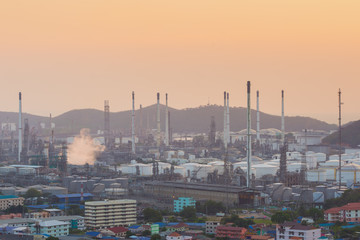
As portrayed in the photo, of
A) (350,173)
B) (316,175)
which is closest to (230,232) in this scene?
(350,173)

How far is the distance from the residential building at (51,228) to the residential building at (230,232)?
273 cm

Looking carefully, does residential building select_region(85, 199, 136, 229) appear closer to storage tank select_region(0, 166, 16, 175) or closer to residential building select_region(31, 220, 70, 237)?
residential building select_region(31, 220, 70, 237)

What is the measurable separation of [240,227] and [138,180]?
1238cm

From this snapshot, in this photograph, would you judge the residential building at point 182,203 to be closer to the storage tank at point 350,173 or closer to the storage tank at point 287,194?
the storage tank at point 287,194

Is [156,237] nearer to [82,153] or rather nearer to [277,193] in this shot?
[277,193]

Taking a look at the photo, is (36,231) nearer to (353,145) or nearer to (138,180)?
(138,180)

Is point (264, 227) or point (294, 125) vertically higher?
point (294, 125)

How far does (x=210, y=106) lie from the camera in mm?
82750

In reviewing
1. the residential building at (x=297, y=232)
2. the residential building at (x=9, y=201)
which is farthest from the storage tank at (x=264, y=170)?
the residential building at (x=297, y=232)

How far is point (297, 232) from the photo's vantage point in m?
13.4

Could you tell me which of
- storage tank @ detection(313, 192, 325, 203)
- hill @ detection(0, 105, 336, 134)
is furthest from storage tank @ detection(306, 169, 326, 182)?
hill @ detection(0, 105, 336, 134)

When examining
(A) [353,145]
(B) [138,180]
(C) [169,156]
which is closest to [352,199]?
(B) [138,180]

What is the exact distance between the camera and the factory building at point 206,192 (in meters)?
19.9

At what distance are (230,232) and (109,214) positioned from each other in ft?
10.2
